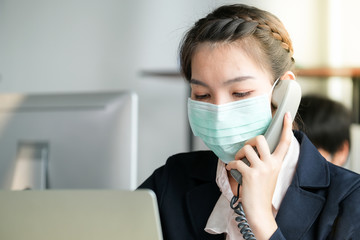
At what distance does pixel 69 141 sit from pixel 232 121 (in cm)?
42

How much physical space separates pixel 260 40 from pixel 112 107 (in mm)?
404

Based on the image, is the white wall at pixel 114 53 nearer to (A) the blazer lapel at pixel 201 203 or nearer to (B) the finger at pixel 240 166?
(A) the blazer lapel at pixel 201 203

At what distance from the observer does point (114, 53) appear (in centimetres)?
403

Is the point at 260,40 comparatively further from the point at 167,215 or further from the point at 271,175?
the point at 167,215

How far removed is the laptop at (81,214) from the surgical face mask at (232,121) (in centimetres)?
50

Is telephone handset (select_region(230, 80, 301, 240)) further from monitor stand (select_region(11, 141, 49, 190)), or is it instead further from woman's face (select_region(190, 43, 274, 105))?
monitor stand (select_region(11, 141, 49, 190))

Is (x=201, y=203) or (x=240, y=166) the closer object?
(x=240, y=166)

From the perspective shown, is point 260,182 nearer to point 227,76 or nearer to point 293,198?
point 293,198

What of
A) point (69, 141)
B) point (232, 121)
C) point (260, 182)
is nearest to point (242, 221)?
point (260, 182)

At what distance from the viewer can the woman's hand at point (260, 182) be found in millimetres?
1040


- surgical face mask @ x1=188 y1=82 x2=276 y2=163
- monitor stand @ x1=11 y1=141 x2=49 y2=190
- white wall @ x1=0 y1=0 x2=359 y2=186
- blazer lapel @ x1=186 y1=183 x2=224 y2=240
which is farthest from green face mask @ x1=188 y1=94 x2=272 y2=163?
white wall @ x1=0 y1=0 x2=359 y2=186

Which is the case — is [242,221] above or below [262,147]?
below

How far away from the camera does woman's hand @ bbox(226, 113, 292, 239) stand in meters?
1.04

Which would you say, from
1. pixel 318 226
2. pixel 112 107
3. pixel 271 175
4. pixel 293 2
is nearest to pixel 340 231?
pixel 318 226
